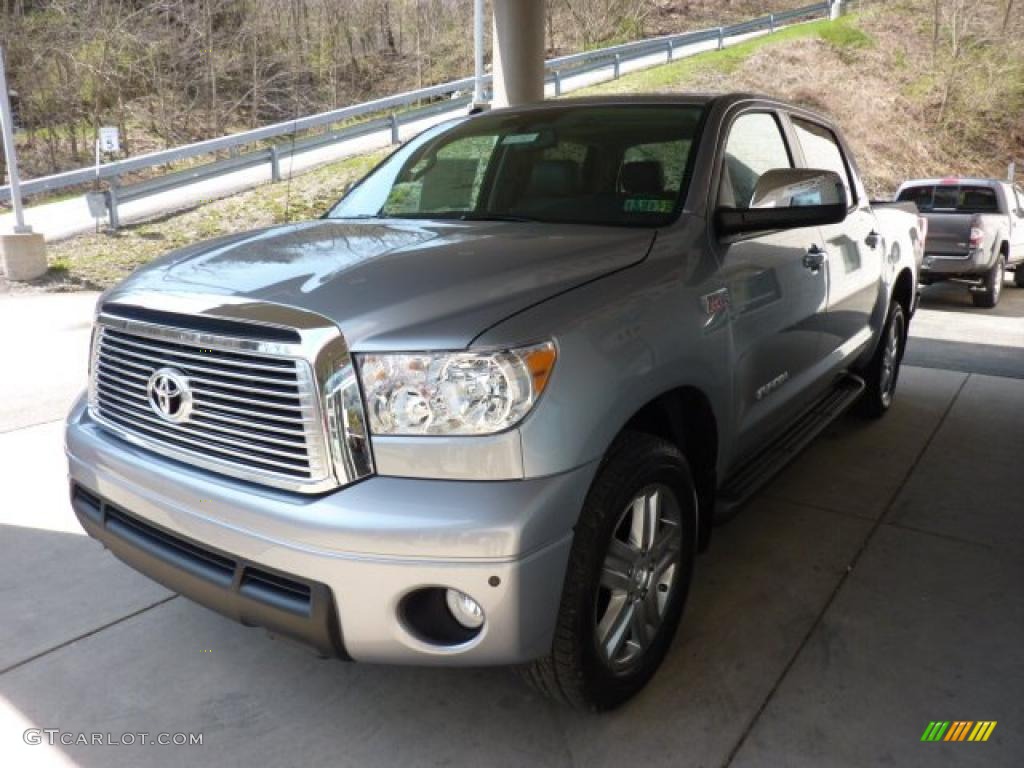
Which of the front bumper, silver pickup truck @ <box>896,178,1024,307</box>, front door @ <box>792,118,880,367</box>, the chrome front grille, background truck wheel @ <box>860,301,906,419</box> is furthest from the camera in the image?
silver pickup truck @ <box>896,178,1024,307</box>

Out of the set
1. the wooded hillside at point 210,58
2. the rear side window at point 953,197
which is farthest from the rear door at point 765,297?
the wooded hillside at point 210,58

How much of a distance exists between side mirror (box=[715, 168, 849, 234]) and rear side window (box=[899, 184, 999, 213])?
32.1 feet

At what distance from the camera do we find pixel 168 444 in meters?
2.45

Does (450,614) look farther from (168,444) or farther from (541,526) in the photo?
(168,444)

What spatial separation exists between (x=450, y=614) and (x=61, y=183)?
43.7 ft

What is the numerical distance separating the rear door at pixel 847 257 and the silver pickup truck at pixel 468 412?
86 cm

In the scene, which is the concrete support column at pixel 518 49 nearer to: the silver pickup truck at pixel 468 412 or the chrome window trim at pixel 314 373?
the silver pickup truck at pixel 468 412

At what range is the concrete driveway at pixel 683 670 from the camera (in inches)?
96.3

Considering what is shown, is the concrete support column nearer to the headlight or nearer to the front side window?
the front side window

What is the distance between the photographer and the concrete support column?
962 cm

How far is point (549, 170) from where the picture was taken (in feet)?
11.3

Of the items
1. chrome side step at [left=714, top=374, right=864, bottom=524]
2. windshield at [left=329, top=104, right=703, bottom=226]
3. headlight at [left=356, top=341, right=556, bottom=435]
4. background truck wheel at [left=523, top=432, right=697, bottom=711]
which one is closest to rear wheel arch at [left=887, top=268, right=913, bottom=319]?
chrome side step at [left=714, top=374, right=864, bottom=524]

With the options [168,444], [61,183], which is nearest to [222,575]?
[168,444]

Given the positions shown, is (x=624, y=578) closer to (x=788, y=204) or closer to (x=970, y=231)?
(x=788, y=204)
